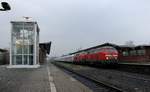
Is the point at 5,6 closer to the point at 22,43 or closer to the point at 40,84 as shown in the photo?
the point at 40,84

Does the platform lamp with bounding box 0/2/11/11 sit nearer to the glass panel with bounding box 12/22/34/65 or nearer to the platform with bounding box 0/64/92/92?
the platform with bounding box 0/64/92/92

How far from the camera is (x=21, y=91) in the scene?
52.7 feet

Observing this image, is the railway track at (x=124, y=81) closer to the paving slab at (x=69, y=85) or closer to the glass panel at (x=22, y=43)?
the paving slab at (x=69, y=85)

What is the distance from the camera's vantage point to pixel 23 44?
50.4 metres

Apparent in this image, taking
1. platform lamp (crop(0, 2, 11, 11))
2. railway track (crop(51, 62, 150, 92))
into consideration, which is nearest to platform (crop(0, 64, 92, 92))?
railway track (crop(51, 62, 150, 92))

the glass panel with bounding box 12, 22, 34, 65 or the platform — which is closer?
the platform

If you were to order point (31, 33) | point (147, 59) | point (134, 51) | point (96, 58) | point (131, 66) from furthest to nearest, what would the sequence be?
point (134, 51) → point (147, 59) → point (31, 33) → point (96, 58) → point (131, 66)

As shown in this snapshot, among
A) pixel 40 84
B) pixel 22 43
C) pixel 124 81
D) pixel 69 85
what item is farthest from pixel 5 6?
pixel 22 43

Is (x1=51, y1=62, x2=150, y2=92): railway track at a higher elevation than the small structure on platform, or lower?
lower

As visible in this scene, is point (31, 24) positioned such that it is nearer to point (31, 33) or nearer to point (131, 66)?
point (31, 33)

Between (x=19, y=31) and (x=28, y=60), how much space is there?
15.4 feet

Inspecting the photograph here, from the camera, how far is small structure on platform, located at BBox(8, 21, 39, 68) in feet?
164

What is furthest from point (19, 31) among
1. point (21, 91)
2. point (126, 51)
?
point (21, 91)

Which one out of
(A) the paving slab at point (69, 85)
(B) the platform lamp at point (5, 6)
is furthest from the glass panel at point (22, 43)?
(B) the platform lamp at point (5, 6)
